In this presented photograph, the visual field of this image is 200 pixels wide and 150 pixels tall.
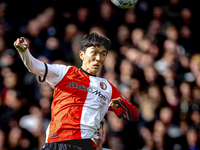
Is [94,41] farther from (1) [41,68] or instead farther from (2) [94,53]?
(1) [41,68]

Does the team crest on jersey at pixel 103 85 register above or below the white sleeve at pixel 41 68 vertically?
below

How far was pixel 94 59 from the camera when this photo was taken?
277cm

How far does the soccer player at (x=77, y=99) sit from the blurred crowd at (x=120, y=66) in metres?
1.43

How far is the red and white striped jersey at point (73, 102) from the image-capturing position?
2289 millimetres

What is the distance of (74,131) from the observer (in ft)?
7.57

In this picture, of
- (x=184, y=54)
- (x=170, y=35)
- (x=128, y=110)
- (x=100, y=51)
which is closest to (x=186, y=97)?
(x=184, y=54)

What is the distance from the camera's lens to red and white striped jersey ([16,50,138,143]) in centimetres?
229

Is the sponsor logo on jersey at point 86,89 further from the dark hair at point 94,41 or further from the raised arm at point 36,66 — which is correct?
the dark hair at point 94,41

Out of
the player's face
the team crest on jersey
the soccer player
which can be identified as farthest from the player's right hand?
the team crest on jersey

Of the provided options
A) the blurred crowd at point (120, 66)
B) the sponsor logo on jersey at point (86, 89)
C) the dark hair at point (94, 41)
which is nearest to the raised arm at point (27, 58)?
the sponsor logo on jersey at point (86, 89)

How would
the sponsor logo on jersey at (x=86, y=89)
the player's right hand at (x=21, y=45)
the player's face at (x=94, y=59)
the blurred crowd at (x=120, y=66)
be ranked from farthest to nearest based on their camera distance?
the blurred crowd at (x=120, y=66) < the player's face at (x=94, y=59) < the sponsor logo on jersey at (x=86, y=89) < the player's right hand at (x=21, y=45)

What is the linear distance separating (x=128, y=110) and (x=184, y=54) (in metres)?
3.41

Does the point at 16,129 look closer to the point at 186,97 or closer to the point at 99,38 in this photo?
the point at 99,38

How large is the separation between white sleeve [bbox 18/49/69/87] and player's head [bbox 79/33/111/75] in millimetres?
340
